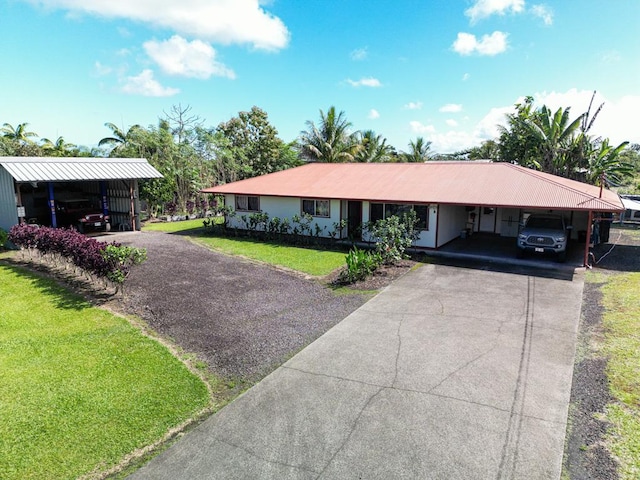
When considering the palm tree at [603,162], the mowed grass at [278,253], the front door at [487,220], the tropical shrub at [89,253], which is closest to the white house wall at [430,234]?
the mowed grass at [278,253]

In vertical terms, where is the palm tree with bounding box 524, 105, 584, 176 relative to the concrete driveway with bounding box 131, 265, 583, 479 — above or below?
above

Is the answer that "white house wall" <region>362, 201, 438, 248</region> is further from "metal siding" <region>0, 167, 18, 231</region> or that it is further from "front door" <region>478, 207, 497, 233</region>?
"metal siding" <region>0, 167, 18, 231</region>

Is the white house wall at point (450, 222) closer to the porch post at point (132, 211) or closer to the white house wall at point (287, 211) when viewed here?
the white house wall at point (287, 211)

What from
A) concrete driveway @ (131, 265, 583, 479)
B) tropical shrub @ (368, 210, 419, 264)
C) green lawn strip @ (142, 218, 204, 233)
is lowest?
concrete driveway @ (131, 265, 583, 479)

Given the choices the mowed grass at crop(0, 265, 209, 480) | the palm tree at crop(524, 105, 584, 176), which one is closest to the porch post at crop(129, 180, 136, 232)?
the mowed grass at crop(0, 265, 209, 480)

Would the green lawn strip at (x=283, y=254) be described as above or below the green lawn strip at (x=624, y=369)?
above
